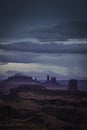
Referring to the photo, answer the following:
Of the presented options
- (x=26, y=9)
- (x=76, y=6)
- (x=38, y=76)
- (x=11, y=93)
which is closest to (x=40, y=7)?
(x=26, y=9)

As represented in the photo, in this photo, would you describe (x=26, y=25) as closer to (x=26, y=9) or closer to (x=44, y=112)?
(x=26, y=9)

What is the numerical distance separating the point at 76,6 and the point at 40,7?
0.60 metres

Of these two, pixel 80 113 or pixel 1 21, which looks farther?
pixel 1 21

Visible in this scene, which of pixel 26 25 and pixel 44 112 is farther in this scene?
pixel 26 25

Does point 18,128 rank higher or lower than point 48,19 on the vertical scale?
lower

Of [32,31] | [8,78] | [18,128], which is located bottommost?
[18,128]

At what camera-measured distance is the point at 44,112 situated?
4.30 m

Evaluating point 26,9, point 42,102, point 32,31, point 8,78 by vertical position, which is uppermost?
point 26,9

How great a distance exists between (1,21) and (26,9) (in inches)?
18.5

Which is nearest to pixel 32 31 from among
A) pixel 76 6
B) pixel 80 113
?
pixel 76 6

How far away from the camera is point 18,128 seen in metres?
4.18

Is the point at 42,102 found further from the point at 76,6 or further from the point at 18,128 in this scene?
the point at 76,6

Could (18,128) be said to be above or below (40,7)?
below

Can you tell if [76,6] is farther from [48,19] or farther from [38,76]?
[38,76]
